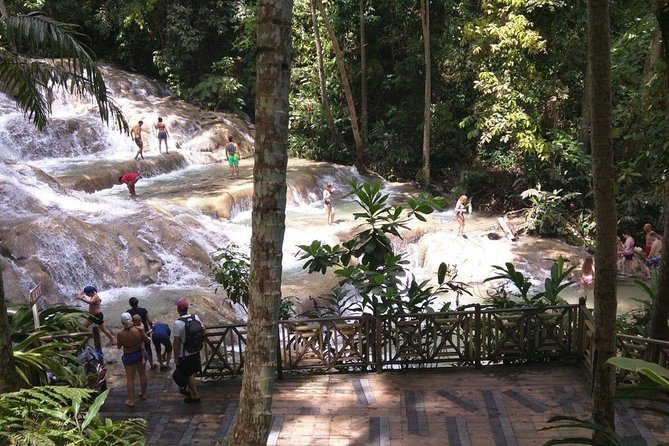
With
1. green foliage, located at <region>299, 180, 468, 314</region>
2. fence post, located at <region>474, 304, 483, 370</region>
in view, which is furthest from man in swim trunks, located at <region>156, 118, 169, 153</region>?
fence post, located at <region>474, 304, 483, 370</region>

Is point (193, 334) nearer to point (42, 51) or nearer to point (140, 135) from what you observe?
point (42, 51)

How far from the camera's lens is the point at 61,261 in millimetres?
12039

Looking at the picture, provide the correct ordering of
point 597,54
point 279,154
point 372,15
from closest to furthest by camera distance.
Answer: point 279,154 → point 597,54 → point 372,15

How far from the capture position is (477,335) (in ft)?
24.4

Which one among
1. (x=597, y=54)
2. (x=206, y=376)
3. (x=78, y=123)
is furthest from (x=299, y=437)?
(x=78, y=123)

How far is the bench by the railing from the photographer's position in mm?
7441

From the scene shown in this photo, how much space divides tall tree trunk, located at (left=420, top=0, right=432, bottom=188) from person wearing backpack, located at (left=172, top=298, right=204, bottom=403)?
14.8m

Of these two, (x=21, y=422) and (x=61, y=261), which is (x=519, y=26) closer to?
(x=61, y=261)

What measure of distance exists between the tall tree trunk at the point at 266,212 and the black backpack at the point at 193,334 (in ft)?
8.89

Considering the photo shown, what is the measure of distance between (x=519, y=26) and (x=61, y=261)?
41.7 ft

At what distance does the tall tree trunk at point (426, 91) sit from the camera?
65.0ft

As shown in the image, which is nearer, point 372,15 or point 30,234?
point 30,234

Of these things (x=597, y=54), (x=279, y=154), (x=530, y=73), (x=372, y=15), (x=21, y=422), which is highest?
(x=372, y=15)

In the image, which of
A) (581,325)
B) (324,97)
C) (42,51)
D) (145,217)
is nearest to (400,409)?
(581,325)
